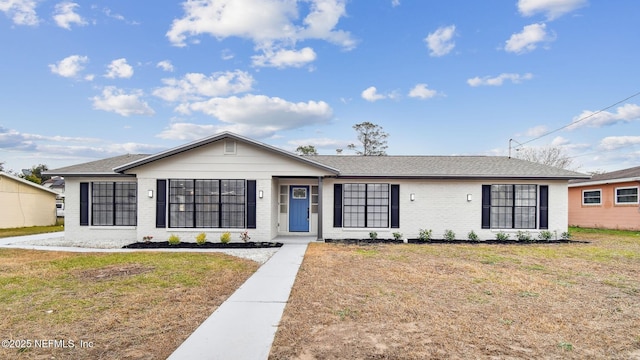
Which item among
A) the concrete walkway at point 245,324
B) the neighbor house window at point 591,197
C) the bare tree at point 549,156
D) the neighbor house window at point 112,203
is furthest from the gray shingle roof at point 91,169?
the bare tree at point 549,156

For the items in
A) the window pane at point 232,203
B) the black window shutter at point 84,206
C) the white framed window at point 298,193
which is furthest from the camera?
the white framed window at point 298,193

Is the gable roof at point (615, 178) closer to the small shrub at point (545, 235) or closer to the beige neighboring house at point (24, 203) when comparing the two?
the small shrub at point (545, 235)

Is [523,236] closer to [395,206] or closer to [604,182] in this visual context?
[395,206]

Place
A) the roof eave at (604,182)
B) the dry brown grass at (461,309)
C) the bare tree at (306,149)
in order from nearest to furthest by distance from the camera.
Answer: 1. the dry brown grass at (461,309)
2. the roof eave at (604,182)
3. the bare tree at (306,149)

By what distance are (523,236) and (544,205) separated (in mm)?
1524

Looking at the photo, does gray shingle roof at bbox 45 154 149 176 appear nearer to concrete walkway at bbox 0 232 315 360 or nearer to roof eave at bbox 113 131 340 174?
roof eave at bbox 113 131 340 174

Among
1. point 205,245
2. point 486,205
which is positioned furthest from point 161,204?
point 486,205

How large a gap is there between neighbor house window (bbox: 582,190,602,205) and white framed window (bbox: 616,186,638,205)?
1247 mm

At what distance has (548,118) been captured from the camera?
2266cm

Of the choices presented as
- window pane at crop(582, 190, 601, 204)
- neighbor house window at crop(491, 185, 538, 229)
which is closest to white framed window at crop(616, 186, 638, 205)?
window pane at crop(582, 190, 601, 204)

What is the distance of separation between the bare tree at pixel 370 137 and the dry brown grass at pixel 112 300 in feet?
98.3

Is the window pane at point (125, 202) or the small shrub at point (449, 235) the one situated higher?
the window pane at point (125, 202)

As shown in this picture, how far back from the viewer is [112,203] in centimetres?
1435

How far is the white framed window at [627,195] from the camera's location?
18642 mm
